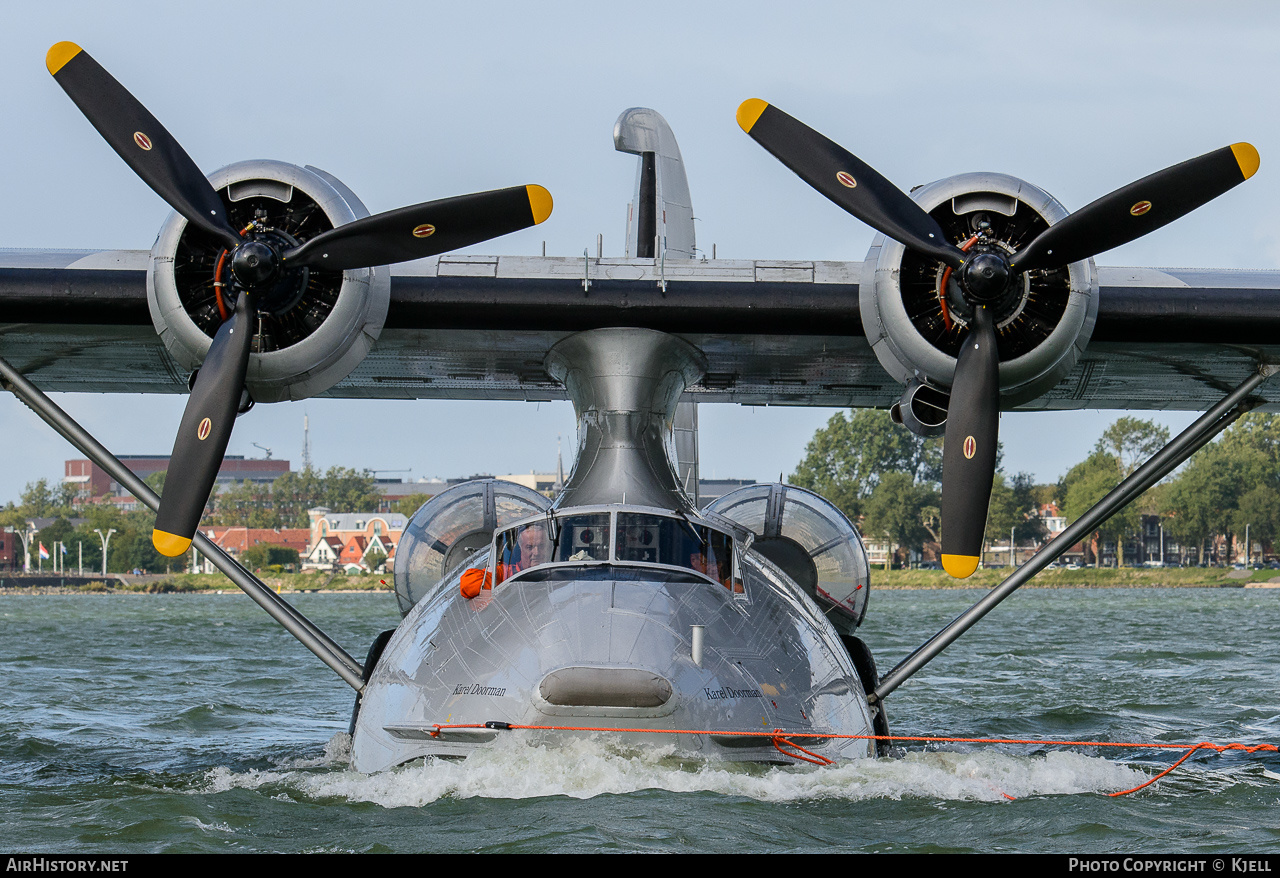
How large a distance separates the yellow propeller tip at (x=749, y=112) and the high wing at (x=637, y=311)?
3.76 feet

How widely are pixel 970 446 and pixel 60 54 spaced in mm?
6806

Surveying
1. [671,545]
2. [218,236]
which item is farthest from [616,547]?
[218,236]

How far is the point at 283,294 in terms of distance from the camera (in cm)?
936

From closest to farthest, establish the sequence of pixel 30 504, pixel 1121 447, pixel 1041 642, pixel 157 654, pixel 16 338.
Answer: pixel 16 338 < pixel 157 654 < pixel 1041 642 < pixel 1121 447 < pixel 30 504

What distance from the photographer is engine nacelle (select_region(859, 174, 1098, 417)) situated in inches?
374

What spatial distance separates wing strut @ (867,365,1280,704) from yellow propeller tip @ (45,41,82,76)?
7.49m

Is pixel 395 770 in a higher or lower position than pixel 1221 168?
lower

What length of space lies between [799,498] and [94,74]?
23.2 feet

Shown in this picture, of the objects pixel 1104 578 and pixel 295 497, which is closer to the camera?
pixel 1104 578

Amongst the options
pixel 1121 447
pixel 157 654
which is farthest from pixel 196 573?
pixel 157 654

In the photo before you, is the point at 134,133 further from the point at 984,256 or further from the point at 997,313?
the point at 997,313

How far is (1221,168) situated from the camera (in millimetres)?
9172

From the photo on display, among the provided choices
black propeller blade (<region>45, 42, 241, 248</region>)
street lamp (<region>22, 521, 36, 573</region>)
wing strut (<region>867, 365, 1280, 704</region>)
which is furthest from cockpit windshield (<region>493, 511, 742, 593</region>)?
street lamp (<region>22, 521, 36, 573</region>)

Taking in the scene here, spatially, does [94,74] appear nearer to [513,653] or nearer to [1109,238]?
[513,653]
